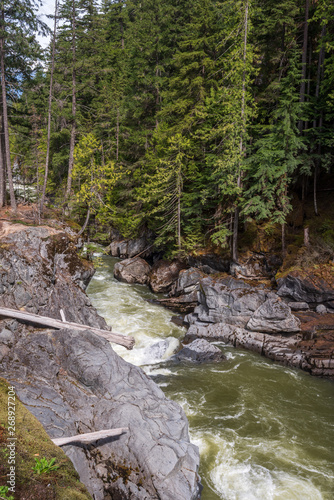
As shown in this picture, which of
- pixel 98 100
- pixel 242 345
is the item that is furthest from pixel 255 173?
pixel 98 100

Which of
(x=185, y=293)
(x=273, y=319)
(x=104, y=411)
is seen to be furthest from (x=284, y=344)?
(x=104, y=411)

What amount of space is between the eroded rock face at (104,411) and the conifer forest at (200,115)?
1155 centimetres

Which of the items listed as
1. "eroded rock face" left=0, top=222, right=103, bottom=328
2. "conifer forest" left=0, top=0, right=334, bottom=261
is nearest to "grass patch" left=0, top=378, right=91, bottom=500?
"eroded rock face" left=0, top=222, right=103, bottom=328

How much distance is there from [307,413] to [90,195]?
1642cm

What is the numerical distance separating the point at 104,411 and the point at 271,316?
33.1 ft

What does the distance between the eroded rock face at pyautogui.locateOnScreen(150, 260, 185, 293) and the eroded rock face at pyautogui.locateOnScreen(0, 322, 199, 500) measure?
11.7 m

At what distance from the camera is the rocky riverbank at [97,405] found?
6031 millimetres

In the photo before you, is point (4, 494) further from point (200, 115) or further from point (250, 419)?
point (200, 115)

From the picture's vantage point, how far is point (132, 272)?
22.1 meters

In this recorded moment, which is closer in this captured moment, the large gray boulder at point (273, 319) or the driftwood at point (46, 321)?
the driftwood at point (46, 321)

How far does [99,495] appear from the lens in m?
5.81

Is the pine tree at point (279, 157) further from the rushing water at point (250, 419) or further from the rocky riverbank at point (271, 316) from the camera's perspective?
the rushing water at point (250, 419)

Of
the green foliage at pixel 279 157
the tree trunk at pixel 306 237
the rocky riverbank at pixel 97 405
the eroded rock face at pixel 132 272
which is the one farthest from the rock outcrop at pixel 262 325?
the rocky riverbank at pixel 97 405

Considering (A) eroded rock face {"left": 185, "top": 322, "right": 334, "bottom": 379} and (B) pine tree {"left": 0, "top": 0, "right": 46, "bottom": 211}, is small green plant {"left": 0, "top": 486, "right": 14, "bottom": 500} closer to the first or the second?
(A) eroded rock face {"left": 185, "top": 322, "right": 334, "bottom": 379}
